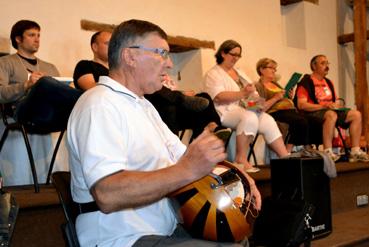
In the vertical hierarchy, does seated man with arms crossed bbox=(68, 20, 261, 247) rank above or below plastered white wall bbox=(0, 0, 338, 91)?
below

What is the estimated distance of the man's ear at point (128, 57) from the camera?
1559mm

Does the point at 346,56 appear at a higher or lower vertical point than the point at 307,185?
higher

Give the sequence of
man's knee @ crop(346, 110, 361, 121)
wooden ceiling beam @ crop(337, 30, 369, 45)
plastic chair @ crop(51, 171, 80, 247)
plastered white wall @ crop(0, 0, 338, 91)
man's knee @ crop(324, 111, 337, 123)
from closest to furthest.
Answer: plastic chair @ crop(51, 171, 80, 247) < plastered white wall @ crop(0, 0, 338, 91) < man's knee @ crop(324, 111, 337, 123) < man's knee @ crop(346, 110, 361, 121) < wooden ceiling beam @ crop(337, 30, 369, 45)

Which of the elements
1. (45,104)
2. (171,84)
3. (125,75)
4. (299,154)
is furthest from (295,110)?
(125,75)

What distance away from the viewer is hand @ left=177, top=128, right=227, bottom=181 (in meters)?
1.30

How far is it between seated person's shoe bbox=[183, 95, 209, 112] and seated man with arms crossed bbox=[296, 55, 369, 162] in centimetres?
165

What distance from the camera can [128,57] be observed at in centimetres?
156

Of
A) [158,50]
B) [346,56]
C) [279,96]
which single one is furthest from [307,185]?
[346,56]

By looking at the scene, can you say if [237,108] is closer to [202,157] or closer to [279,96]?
[279,96]

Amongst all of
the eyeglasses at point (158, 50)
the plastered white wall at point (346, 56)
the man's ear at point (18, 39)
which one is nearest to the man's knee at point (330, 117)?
the plastered white wall at point (346, 56)

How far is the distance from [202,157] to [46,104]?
1.49 metres

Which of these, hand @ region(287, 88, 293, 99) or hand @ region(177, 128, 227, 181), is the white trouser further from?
hand @ region(177, 128, 227, 181)

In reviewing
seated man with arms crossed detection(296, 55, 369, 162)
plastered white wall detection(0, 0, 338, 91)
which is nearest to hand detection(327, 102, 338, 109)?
seated man with arms crossed detection(296, 55, 369, 162)

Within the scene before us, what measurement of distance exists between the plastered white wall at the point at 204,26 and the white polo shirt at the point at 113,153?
215 centimetres
